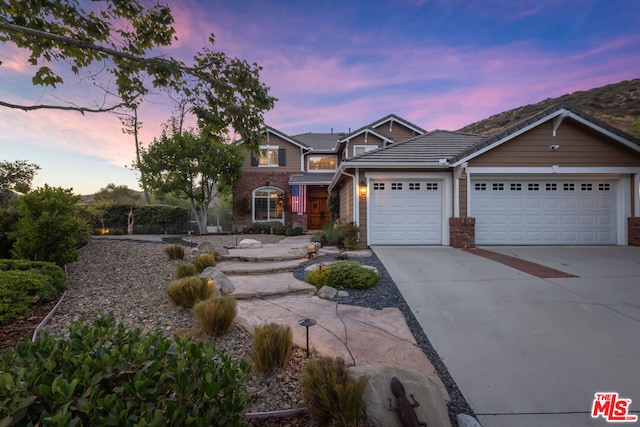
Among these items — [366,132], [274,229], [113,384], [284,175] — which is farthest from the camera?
[284,175]

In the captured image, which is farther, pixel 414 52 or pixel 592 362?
pixel 414 52

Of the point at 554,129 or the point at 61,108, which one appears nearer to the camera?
the point at 61,108

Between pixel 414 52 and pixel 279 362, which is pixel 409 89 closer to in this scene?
pixel 414 52

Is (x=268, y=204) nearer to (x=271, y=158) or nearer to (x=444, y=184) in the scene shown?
(x=271, y=158)

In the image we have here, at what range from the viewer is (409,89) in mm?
13492

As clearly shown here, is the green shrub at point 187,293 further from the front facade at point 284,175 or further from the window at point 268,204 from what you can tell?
the window at point 268,204

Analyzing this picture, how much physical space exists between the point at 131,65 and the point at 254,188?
47.3 feet

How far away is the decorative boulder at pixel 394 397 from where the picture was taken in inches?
70.6

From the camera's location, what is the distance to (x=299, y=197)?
16.5m

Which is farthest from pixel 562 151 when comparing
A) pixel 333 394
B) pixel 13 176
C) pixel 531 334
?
pixel 13 176

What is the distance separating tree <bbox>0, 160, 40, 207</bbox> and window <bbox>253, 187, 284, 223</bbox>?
9998 mm

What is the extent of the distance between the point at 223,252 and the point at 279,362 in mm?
5619

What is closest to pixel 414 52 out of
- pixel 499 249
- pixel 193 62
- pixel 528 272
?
pixel 499 249

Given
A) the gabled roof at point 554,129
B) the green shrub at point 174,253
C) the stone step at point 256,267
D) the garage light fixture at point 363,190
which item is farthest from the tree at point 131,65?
the gabled roof at point 554,129
